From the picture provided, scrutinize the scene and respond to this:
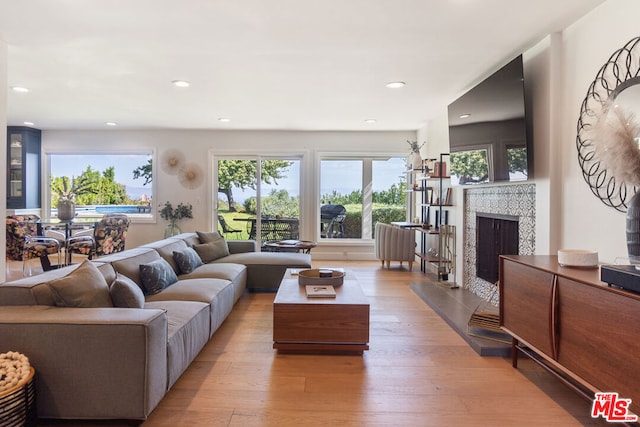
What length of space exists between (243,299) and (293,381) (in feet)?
6.41

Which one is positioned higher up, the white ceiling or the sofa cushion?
the white ceiling

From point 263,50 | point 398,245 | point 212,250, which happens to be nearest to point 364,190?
point 398,245

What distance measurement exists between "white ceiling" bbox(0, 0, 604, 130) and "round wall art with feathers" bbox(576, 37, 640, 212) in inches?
19.8

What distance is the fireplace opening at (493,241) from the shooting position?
3.54m

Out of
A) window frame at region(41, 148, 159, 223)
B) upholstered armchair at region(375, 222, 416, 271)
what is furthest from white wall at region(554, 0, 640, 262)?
window frame at region(41, 148, 159, 223)

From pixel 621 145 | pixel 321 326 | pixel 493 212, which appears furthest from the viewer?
A: pixel 493 212

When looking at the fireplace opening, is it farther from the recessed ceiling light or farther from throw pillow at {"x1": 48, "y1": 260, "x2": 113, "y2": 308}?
throw pillow at {"x1": 48, "y1": 260, "x2": 113, "y2": 308}

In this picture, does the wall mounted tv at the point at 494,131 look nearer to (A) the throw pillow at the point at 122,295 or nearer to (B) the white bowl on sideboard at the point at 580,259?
(B) the white bowl on sideboard at the point at 580,259

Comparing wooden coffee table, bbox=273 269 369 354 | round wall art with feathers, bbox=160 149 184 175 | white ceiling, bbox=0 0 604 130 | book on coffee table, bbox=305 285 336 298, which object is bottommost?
wooden coffee table, bbox=273 269 369 354

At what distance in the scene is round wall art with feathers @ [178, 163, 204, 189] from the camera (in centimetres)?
688

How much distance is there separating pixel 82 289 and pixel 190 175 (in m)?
5.03

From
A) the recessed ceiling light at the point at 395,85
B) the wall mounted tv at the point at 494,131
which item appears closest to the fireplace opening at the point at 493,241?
the wall mounted tv at the point at 494,131

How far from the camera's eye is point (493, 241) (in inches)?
156

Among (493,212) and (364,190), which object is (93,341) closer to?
(493,212)
